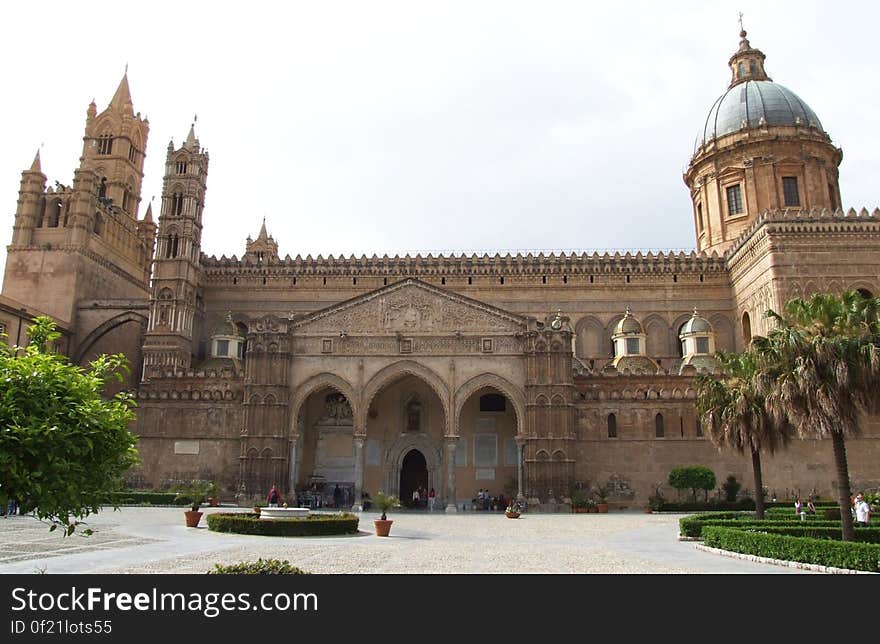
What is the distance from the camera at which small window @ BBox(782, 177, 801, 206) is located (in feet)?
161

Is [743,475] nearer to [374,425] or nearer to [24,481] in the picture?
[374,425]

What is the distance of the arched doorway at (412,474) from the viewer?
39.6 metres

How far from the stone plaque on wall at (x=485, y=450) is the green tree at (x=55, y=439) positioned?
101 ft

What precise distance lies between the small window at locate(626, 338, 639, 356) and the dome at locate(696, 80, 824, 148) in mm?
18967

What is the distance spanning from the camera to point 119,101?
6588cm

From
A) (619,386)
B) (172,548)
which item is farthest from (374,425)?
(172,548)

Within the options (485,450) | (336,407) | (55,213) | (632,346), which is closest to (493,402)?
(485,450)

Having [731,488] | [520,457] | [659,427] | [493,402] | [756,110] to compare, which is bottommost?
[731,488]

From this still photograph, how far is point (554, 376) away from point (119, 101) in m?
51.2

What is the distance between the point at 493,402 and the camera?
40281 mm

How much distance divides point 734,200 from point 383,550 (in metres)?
42.7

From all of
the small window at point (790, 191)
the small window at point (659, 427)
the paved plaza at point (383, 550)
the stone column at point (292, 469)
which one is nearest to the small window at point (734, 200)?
the small window at point (790, 191)

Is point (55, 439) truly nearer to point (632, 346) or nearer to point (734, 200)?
point (632, 346)
